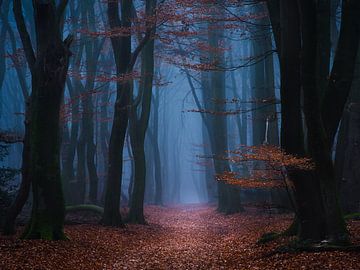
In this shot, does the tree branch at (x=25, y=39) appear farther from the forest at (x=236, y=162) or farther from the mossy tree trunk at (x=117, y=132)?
the mossy tree trunk at (x=117, y=132)

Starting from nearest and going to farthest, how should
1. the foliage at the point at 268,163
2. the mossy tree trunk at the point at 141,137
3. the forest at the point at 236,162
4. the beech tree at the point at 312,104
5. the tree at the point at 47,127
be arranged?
the foliage at the point at 268,163 < the beech tree at the point at 312,104 < the forest at the point at 236,162 < the tree at the point at 47,127 < the mossy tree trunk at the point at 141,137

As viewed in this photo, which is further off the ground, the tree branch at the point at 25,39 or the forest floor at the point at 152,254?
the tree branch at the point at 25,39

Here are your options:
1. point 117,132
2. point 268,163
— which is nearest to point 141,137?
point 117,132

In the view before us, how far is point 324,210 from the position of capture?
8.58 meters

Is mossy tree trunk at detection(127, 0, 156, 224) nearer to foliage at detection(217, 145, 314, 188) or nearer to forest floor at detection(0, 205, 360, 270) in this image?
forest floor at detection(0, 205, 360, 270)

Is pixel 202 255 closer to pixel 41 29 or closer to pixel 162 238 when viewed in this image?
pixel 162 238

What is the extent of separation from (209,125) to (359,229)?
17.2m

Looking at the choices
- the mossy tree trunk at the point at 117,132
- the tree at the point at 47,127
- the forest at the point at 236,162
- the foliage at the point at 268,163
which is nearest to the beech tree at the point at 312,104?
the forest at the point at 236,162

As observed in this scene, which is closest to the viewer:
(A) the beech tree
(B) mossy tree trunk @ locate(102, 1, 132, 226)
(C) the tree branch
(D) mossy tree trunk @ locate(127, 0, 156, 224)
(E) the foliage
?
(E) the foliage

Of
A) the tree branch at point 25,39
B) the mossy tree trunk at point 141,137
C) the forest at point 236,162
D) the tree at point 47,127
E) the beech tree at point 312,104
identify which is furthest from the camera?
the mossy tree trunk at point 141,137

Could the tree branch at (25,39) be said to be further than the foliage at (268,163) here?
Yes

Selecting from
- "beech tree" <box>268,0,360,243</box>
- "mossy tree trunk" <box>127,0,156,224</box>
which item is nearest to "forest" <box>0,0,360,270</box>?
"beech tree" <box>268,0,360,243</box>

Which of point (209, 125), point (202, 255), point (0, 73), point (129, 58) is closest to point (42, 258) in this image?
point (202, 255)

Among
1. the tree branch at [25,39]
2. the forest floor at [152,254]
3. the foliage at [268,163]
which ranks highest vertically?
the tree branch at [25,39]
